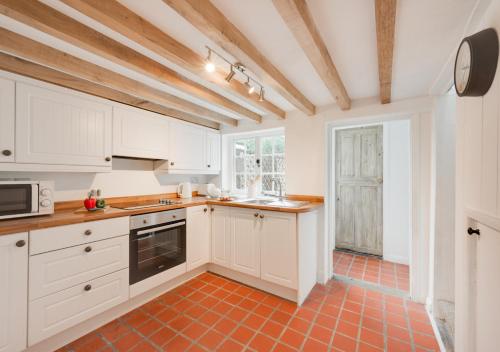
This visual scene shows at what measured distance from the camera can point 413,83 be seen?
6.31 feet

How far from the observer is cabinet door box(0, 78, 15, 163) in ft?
4.97

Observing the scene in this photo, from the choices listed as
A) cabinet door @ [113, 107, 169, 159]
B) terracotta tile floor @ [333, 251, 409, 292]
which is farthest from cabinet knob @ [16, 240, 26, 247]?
terracotta tile floor @ [333, 251, 409, 292]

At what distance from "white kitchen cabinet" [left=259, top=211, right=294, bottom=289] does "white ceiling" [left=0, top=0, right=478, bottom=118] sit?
1.40 m

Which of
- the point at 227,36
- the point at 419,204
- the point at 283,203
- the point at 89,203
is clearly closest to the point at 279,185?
the point at 283,203

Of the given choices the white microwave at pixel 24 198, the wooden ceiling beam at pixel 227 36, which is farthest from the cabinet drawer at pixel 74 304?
the wooden ceiling beam at pixel 227 36

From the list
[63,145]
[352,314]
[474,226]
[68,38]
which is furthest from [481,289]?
[63,145]

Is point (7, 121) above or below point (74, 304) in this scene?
above

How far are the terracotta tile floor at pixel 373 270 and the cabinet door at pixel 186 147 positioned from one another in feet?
8.12

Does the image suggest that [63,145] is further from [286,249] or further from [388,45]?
[388,45]

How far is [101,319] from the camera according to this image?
1.81m

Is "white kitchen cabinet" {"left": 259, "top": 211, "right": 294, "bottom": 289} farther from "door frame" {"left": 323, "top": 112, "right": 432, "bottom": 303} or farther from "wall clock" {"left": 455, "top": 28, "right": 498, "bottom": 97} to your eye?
"wall clock" {"left": 455, "top": 28, "right": 498, "bottom": 97}

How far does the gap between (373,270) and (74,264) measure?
332 cm

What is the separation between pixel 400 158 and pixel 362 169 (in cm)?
52

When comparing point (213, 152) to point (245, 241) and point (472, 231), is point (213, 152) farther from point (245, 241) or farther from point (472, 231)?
point (472, 231)
